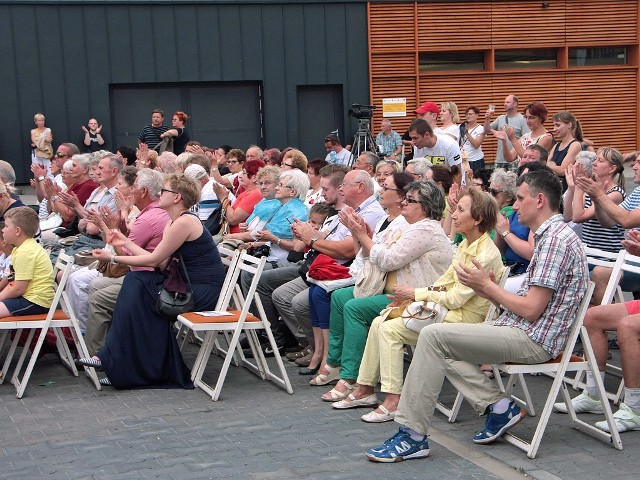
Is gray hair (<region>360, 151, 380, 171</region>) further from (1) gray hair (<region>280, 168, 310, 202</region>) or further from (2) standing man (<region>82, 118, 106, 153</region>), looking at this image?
(2) standing man (<region>82, 118, 106, 153</region>)

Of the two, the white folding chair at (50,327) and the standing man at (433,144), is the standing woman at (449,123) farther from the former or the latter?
the white folding chair at (50,327)

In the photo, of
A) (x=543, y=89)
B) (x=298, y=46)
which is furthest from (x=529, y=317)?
(x=543, y=89)

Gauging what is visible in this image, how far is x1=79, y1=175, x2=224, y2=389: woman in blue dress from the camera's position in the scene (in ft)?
22.1

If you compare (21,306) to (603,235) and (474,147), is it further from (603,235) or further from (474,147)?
(474,147)

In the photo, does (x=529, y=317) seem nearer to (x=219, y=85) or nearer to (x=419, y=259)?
(x=419, y=259)

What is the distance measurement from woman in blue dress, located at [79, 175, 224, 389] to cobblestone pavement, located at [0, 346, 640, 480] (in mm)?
176

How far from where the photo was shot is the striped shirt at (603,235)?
22.3 feet

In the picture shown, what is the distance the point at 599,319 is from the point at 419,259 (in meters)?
1.20

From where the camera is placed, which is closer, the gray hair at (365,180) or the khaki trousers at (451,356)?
the khaki trousers at (451,356)

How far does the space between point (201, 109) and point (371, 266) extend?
49.6 feet

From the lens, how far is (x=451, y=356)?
5.02 meters

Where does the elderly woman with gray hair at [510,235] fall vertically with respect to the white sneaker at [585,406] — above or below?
above

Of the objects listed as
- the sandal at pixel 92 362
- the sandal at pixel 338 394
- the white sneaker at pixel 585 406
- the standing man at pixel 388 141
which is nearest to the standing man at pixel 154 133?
the standing man at pixel 388 141

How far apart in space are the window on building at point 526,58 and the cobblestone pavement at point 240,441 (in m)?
16.5
